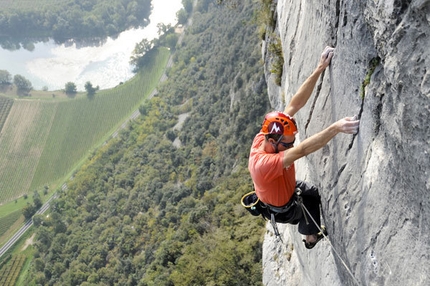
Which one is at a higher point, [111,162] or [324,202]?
[111,162]

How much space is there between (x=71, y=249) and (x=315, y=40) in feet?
189

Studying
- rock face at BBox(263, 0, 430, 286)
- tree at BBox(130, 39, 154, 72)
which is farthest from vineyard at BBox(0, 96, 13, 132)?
rock face at BBox(263, 0, 430, 286)

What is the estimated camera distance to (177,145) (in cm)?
5988

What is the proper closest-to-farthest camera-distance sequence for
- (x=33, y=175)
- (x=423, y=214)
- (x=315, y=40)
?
(x=423, y=214) → (x=315, y=40) → (x=33, y=175)

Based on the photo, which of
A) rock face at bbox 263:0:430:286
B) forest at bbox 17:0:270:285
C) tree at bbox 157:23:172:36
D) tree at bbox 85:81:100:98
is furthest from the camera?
tree at bbox 157:23:172:36

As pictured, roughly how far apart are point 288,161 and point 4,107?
9828 cm

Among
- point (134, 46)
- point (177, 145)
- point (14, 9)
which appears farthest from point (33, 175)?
point (14, 9)

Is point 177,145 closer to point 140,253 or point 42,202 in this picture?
point 140,253

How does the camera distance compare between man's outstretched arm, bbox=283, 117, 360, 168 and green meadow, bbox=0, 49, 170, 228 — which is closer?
man's outstretched arm, bbox=283, 117, 360, 168

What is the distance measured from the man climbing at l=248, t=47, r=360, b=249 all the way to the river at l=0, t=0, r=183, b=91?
8646 centimetres

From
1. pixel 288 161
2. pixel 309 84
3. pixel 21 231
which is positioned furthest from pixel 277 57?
pixel 21 231

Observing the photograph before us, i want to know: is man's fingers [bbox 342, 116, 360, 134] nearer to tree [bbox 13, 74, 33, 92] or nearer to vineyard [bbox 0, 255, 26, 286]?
vineyard [bbox 0, 255, 26, 286]

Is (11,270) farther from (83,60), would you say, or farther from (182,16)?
(182,16)

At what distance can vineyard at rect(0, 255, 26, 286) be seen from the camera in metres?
59.3
